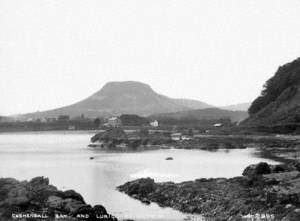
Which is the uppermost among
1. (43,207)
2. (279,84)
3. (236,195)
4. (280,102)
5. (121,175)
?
(279,84)

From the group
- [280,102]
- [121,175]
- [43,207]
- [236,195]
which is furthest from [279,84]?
[43,207]

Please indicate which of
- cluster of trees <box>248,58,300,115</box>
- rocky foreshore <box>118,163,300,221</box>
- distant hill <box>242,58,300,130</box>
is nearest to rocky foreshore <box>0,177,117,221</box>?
rocky foreshore <box>118,163,300,221</box>

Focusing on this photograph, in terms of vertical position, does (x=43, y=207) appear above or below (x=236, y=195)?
below

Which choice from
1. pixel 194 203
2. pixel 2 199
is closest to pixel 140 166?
A: pixel 194 203

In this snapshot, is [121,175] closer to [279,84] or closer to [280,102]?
[280,102]

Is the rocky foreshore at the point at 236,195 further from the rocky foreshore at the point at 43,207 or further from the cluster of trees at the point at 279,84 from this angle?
the cluster of trees at the point at 279,84

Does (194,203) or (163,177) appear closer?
(194,203)

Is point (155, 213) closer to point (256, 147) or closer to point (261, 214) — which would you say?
point (261, 214)
